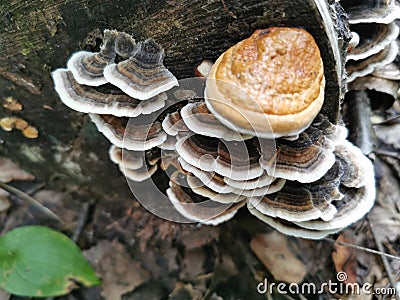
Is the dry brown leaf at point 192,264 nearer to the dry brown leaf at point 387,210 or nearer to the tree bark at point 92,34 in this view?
the tree bark at point 92,34

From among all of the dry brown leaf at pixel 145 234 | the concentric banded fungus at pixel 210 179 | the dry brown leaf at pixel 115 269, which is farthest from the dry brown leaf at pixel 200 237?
the concentric banded fungus at pixel 210 179

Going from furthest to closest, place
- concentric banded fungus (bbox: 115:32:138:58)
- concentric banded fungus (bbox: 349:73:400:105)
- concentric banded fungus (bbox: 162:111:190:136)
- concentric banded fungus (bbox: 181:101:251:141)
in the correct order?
concentric banded fungus (bbox: 349:73:400:105) < concentric banded fungus (bbox: 162:111:190:136) < concentric banded fungus (bbox: 115:32:138:58) < concentric banded fungus (bbox: 181:101:251:141)

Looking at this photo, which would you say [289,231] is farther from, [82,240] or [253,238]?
[82,240]

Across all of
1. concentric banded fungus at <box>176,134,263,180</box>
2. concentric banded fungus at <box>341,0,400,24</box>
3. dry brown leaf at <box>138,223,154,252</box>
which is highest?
concentric banded fungus at <box>341,0,400,24</box>

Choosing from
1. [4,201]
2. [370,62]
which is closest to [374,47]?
[370,62]

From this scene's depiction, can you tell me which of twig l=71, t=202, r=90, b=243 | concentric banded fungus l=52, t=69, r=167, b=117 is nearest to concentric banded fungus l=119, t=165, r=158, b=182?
concentric banded fungus l=52, t=69, r=167, b=117

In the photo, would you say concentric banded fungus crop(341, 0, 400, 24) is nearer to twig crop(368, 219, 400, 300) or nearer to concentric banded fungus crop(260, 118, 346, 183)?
concentric banded fungus crop(260, 118, 346, 183)

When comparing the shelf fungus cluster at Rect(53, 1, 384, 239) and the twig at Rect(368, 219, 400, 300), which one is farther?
the twig at Rect(368, 219, 400, 300)
